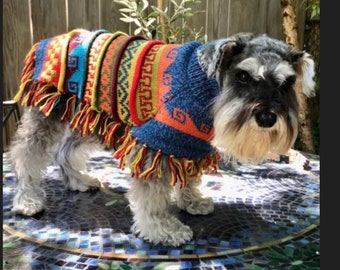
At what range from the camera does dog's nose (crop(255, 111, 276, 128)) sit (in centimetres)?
136

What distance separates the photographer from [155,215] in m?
1.66

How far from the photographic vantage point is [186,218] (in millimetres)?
1809

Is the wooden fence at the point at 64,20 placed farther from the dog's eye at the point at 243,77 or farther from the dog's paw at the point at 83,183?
the dog's eye at the point at 243,77

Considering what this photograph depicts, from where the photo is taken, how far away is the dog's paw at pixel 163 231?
1567mm

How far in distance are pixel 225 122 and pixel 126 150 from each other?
1.38 ft

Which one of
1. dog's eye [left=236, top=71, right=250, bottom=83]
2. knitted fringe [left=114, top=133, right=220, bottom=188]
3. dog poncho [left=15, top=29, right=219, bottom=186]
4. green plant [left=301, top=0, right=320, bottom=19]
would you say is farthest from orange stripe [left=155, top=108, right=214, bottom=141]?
green plant [left=301, top=0, right=320, bottom=19]

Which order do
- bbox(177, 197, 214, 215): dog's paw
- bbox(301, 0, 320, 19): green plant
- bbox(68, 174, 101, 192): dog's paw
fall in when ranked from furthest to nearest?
bbox(301, 0, 320, 19): green plant
bbox(68, 174, 101, 192): dog's paw
bbox(177, 197, 214, 215): dog's paw

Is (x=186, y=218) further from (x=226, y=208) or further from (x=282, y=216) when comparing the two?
(x=282, y=216)

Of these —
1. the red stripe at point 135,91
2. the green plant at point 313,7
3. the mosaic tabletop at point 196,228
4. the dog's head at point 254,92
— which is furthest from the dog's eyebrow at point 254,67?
the green plant at point 313,7

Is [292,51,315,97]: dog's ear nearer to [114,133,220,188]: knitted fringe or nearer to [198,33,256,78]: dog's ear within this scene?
[198,33,256,78]: dog's ear

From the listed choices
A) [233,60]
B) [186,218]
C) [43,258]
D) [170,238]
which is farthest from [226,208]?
[43,258]

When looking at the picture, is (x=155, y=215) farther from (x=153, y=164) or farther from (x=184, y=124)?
(x=184, y=124)

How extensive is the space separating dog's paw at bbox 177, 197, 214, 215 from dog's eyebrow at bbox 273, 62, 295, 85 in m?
0.68

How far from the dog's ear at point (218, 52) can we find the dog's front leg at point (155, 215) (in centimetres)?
48
